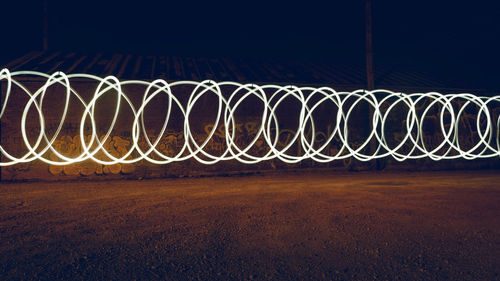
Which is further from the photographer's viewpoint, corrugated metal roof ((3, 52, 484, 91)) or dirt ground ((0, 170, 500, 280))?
corrugated metal roof ((3, 52, 484, 91))

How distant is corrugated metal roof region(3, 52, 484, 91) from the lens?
8.89 metres

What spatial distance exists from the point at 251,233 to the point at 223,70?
7.47 m

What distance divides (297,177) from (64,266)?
6.65 meters

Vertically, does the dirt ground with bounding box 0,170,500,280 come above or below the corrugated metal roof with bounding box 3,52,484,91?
below

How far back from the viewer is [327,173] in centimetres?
931

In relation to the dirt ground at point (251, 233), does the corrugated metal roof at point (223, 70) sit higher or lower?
higher

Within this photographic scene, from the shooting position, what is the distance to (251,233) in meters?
3.77

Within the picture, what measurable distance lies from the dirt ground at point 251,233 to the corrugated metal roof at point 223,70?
3770 mm

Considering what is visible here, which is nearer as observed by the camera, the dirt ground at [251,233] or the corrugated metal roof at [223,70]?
the dirt ground at [251,233]

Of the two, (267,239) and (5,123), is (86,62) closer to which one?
(5,123)

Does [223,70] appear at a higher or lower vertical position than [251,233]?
higher

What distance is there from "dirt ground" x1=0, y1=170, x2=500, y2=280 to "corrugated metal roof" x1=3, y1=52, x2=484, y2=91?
377 centimetres

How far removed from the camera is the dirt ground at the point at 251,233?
2.71 m

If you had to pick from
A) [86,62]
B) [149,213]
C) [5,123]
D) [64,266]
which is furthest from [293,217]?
[86,62]
